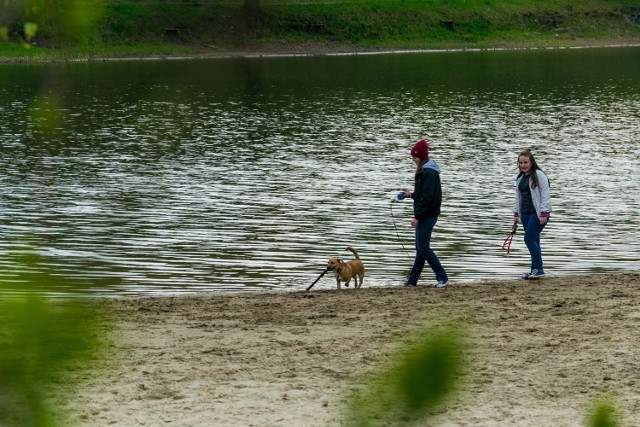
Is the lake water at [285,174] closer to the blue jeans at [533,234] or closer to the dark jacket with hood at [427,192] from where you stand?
the blue jeans at [533,234]

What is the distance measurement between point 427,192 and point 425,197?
0.07 metres

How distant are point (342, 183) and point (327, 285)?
1065 centimetres

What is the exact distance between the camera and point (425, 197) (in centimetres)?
1329

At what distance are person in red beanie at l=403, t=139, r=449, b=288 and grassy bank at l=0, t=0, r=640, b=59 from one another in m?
48.7

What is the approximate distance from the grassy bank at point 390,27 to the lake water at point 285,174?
1063cm

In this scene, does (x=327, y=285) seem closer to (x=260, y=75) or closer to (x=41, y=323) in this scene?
(x=41, y=323)

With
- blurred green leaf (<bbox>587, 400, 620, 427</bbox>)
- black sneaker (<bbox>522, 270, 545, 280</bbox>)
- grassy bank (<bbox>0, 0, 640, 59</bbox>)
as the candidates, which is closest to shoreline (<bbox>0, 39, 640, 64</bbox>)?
grassy bank (<bbox>0, 0, 640, 59</bbox>)

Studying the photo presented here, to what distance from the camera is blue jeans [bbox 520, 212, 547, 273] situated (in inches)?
548

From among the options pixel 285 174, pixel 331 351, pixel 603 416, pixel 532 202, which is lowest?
pixel 285 174

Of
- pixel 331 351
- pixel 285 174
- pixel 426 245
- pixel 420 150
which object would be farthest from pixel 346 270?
pixel 285 174

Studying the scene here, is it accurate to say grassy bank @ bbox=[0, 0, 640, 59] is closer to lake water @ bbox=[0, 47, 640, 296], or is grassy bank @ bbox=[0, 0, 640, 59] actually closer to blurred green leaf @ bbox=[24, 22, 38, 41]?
lake water @ bbox=[0, 47, 640, 296]

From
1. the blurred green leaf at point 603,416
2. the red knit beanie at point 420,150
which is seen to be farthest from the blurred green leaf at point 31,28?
the red knit beanie at point 420,150

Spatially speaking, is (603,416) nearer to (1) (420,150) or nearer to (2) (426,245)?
(1) (420,150)

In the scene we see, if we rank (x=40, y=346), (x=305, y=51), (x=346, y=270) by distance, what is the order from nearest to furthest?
(x=40, y=346) < (x=346, y=270) < (x=305, y=51)
